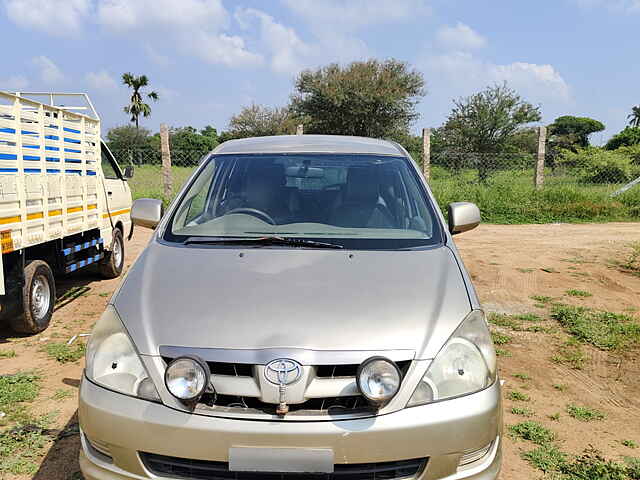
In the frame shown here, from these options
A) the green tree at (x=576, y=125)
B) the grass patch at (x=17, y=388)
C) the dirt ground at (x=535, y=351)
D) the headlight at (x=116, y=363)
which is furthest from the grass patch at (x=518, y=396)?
the green tree at (x=576, y=125)

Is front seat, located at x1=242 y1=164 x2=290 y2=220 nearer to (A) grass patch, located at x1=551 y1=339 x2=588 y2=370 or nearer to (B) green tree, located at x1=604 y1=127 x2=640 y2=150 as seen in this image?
(A) grass patch, located at x1=551 y1=339 x2=588 y2=370

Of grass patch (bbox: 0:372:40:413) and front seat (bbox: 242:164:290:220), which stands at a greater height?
front seat (bbox: 242:164:290:220)

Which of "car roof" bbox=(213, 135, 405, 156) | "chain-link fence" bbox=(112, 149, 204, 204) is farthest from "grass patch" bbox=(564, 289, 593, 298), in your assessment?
"chain-link fence" bbox=(112, 149, 204, 204)

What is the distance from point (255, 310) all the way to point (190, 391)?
41 centimetres

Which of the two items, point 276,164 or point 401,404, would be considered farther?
point 276,164

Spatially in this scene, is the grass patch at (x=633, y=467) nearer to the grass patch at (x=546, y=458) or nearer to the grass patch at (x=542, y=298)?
the grass patch at (x=546, y=458)

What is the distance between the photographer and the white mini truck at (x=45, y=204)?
182 inches

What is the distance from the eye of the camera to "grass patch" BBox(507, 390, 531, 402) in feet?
12.1

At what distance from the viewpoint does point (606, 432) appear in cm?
326

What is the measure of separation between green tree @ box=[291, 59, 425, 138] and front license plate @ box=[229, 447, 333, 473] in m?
28.7

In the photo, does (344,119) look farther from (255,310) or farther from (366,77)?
(255,310)

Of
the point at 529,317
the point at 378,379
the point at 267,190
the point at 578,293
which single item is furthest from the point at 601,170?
the point at 378,379

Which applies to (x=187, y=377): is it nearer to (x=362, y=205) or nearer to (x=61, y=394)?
(x=362, y=205)

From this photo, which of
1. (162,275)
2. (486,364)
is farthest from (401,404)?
(162,275)
